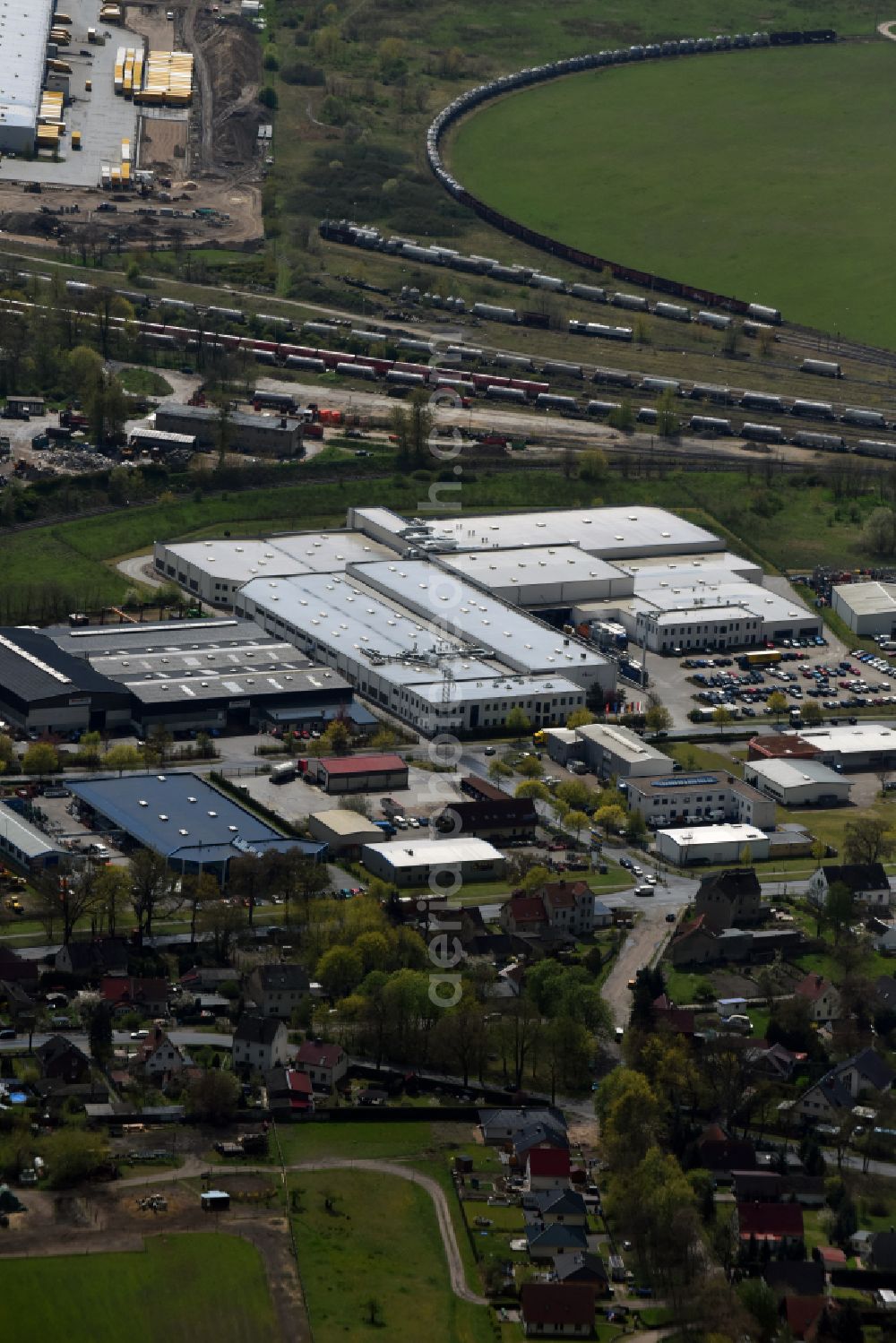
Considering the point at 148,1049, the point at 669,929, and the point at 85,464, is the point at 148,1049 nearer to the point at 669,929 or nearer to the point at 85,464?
the point at 669,929

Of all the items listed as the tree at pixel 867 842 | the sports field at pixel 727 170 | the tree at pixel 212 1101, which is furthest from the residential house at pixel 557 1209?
the sports field at pixel 727 170

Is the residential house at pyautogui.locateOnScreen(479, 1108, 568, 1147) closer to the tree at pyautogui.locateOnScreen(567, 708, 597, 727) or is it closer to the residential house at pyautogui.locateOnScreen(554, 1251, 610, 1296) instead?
the residential house at pyautogui.locateOnScreen(554, 1251, 610, 1296)

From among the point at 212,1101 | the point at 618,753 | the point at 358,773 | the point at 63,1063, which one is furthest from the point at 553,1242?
the point at 618,753

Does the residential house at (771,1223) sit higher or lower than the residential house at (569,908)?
lower

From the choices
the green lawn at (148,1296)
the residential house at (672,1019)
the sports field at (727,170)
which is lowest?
the green lawn at (148,1296)

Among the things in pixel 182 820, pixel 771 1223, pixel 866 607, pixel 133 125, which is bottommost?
pixel 771 1223

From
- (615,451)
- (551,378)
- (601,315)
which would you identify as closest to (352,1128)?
(615,451)

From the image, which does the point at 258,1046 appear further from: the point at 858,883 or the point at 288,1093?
the point at 858,883

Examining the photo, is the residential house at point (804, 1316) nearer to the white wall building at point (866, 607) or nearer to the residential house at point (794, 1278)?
the residential house at point (794, 1278)
